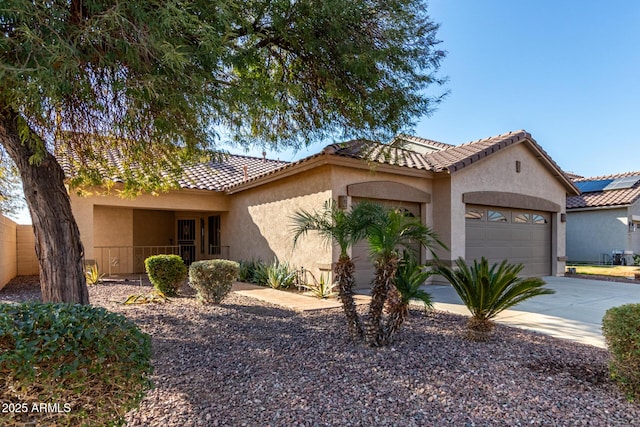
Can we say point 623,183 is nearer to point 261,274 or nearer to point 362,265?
point 362,265

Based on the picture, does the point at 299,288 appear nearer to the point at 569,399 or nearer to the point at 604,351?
the point at 604,351

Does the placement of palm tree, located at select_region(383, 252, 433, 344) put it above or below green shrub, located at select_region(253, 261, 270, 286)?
above

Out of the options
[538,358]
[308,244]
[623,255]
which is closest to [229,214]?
[308,244]

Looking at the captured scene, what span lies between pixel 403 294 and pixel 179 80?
13.9ft

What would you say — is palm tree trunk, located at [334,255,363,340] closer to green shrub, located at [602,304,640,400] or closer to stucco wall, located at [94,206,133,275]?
green shrub, located at [602,304,640,400]

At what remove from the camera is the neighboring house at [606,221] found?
21.5 m

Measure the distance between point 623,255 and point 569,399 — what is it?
22172mm

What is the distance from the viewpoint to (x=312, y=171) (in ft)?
38.8

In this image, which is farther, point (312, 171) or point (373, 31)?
point (312, 171)

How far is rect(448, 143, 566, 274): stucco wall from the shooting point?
12727mm

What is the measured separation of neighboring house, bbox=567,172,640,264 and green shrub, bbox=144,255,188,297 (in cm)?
2059

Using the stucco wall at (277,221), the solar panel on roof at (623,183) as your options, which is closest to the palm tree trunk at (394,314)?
the stucco wall at (277,221)

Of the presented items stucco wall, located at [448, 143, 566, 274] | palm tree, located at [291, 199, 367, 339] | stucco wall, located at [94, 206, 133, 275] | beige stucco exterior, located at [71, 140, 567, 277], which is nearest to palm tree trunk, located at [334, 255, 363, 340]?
palm tree, located at [291, 199, 367, 339]

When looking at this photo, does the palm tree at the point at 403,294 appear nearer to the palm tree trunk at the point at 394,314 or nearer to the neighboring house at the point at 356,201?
the palm tree trunk at the point at 394,314
